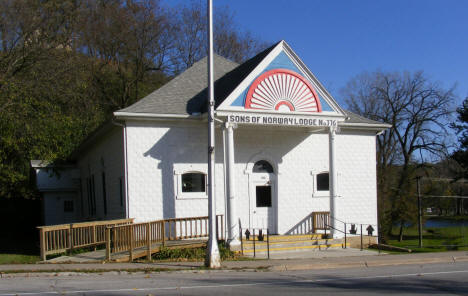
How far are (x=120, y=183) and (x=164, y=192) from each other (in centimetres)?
211

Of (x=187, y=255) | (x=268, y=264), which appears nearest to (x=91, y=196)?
(x=187, y=255)

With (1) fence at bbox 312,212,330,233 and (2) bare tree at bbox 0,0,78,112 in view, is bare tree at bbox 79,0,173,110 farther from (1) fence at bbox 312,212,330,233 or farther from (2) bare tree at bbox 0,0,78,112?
(1) fence at bbox 312,212,330,233

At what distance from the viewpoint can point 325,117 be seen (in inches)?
707

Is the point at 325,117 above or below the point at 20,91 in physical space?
below

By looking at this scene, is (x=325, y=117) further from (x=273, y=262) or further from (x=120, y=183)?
(x=120, y=183)

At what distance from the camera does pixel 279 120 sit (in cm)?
1733

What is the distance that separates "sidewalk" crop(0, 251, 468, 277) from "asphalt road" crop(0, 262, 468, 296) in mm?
462

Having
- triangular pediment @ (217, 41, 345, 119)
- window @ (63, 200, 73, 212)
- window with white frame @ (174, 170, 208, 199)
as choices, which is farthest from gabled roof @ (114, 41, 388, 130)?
window @ (63, 200, 73, 212)

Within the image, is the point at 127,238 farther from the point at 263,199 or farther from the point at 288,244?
the point at 263,199

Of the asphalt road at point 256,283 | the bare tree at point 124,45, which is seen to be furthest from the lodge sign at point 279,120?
the bare tree at point 124,45

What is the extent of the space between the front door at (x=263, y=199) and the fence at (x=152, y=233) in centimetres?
151

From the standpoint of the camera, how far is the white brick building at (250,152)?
17.2m

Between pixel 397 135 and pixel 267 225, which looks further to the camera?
pixel 397 135

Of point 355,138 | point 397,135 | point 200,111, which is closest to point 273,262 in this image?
point 200,111
